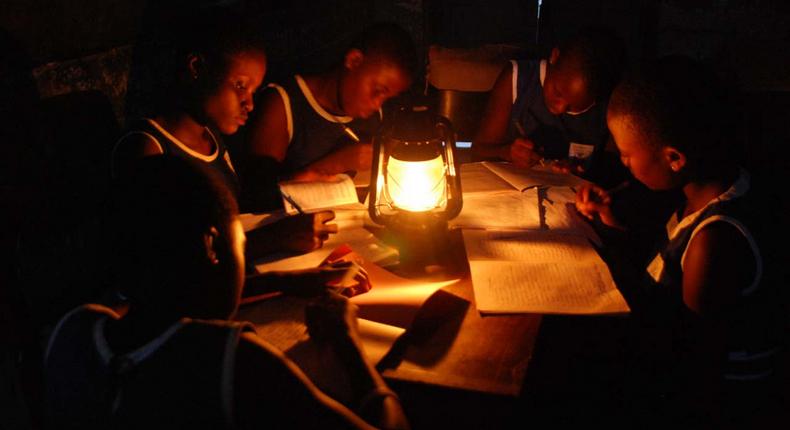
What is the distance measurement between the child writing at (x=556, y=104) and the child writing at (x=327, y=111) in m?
0.72

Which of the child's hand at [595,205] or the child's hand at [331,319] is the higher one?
the child's hand at [331,319]

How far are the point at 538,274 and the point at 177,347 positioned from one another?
1.05 m

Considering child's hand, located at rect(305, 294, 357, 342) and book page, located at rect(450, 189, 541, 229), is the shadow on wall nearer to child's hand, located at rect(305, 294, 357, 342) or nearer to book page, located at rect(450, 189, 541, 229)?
child's hand, located at rect(305, 294, 357, 342)

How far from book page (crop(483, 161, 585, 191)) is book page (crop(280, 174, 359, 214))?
71 cm

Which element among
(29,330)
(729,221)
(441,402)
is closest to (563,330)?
(441,402)

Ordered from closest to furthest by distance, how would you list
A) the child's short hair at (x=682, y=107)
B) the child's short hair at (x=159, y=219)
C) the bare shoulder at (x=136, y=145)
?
the child's short hair at (x=159, y=219), the child's short hair at (x=682, y=107), the bare shoulder at (x=136, y=145)

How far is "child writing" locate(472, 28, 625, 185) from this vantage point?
2578 millimetres

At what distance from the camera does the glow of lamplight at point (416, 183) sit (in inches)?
69.8

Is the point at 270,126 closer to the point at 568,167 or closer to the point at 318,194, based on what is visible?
the point at 318,194

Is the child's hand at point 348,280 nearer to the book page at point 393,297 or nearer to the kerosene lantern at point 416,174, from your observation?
the book page at point 393,297

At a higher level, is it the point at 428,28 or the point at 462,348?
the point at 428,28

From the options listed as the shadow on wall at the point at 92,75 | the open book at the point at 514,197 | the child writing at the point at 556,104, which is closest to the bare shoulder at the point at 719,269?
the open book at the point at 514,197

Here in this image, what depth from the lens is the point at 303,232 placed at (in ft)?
6.02

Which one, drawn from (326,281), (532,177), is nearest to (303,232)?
(326,281)
